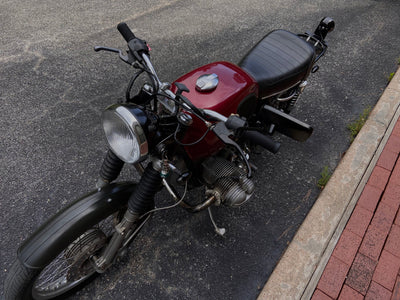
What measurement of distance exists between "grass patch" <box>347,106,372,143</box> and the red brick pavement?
0.49m

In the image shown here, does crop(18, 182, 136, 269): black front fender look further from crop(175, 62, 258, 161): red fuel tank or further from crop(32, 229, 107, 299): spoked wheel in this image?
crop(175, 62, 258, 161): red fuel tank

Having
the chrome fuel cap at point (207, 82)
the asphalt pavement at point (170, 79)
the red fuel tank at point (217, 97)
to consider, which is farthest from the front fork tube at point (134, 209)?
the chrome fuel cap at point (207, 82)

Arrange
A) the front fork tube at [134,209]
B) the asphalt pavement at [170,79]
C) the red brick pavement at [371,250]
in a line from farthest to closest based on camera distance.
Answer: the asphalt pavement at [170,79] < the red brick pavement at [371,250] < the front fork tube at [134,209]

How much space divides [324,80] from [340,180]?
5.31ft

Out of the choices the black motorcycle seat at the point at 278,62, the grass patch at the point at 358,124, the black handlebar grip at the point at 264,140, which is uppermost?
the black handlebar grip at the point at 264,140

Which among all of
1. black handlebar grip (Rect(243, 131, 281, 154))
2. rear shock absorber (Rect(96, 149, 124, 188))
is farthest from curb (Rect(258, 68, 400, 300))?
rear shock absorber (Rect(96, 149, 124, 188))

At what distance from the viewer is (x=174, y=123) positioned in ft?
4.73

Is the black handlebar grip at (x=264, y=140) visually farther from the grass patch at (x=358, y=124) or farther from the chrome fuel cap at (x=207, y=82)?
the grass patch at (x=358, y=124)

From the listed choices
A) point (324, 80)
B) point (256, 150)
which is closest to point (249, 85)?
point (256, 150)

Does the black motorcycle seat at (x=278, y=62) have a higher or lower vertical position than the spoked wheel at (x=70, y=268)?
higher

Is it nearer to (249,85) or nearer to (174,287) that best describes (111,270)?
(174,287)

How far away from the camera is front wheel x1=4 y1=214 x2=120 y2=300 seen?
5.05 feet

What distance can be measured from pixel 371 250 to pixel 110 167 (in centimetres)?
201

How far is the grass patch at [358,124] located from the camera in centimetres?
307
